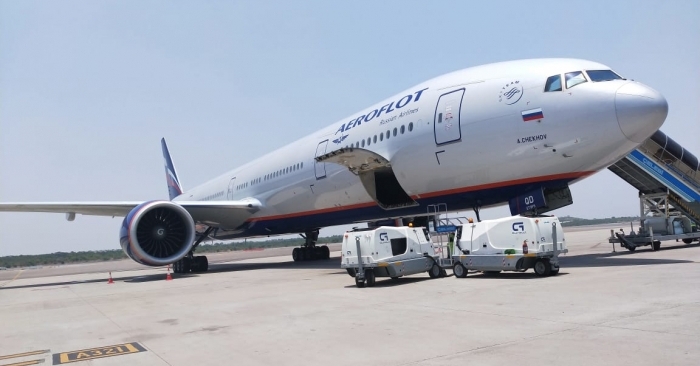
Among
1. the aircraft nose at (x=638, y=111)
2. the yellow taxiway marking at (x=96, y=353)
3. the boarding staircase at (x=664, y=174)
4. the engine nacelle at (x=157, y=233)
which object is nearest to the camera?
the yellow taxiway marking at (x=96, y=353)

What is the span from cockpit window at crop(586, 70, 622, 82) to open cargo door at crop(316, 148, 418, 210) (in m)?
5.19

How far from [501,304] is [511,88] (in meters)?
5.85

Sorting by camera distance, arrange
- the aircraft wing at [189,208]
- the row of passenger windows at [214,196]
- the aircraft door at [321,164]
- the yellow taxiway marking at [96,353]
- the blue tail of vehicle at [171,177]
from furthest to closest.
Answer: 1. the blue tail of vehicle at [171,177]
2. the row of passenger windows at [214,196]
3. the aircraft wing at [189,208]
4. the aircraft door at [321,164]
5. the yellow taxiway marking at [96,353]

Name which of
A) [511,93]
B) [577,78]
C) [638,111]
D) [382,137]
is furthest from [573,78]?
[382,137]

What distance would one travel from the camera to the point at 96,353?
6.30 meters

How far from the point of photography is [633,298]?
7.00m

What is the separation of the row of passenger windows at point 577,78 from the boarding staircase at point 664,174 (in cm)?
644

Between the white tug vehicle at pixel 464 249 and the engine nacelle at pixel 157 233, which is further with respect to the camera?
the engine nacelle at pixel 157 233

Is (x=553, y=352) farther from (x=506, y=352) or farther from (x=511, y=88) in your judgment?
(x=511, y=88)

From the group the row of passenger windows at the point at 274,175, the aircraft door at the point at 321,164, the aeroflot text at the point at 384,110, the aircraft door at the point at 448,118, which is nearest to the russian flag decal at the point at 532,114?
the aircraft door at the point at 448,118

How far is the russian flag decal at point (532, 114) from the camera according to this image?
1120 centimetres

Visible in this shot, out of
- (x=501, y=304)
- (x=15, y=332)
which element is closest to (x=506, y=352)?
(x=501, y=304)

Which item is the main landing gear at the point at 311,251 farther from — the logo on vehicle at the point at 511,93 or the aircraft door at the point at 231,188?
the logo on vehicle at the point at 511,93

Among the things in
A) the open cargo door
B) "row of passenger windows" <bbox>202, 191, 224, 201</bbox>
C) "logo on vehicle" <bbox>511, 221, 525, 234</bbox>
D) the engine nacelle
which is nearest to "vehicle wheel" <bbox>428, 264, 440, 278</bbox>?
"logo on vehicle" <bbox>511, 221, 525, 234</bbox>
